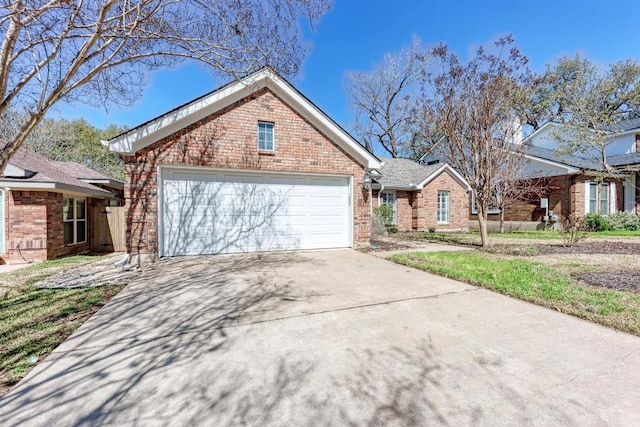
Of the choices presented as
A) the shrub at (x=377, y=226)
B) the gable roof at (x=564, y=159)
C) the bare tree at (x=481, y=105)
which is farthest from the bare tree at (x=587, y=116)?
the shrub at (x=377, y=226)

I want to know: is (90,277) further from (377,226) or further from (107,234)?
(377,226)

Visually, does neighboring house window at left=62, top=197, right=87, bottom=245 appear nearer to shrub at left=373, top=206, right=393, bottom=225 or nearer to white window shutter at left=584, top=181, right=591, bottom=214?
shrub at left=373, top=206, right=393, bottom=225

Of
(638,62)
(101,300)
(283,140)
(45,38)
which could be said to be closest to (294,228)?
(283,140)

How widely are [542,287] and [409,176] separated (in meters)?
13.0

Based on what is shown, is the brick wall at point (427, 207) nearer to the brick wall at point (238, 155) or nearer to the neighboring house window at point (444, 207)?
the neighboring house window at point (444, 207)

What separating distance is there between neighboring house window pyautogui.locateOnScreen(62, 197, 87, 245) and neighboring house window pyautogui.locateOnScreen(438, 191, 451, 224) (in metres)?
17.4

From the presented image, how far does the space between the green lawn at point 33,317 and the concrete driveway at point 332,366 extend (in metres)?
0.22

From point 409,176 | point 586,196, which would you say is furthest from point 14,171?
point 586,196

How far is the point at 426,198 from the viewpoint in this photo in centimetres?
1681

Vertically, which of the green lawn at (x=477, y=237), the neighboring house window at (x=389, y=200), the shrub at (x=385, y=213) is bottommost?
the green lawn at (x=477, y=237)

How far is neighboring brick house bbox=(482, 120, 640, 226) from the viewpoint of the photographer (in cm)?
1700

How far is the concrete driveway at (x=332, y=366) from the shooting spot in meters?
2.13

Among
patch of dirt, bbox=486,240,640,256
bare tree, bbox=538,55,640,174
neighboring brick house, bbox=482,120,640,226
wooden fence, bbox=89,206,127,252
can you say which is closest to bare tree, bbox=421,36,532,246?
patch of dirt, bbox=486,240,640,256

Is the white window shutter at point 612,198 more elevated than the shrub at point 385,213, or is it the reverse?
the white window shutter at point 612,198
